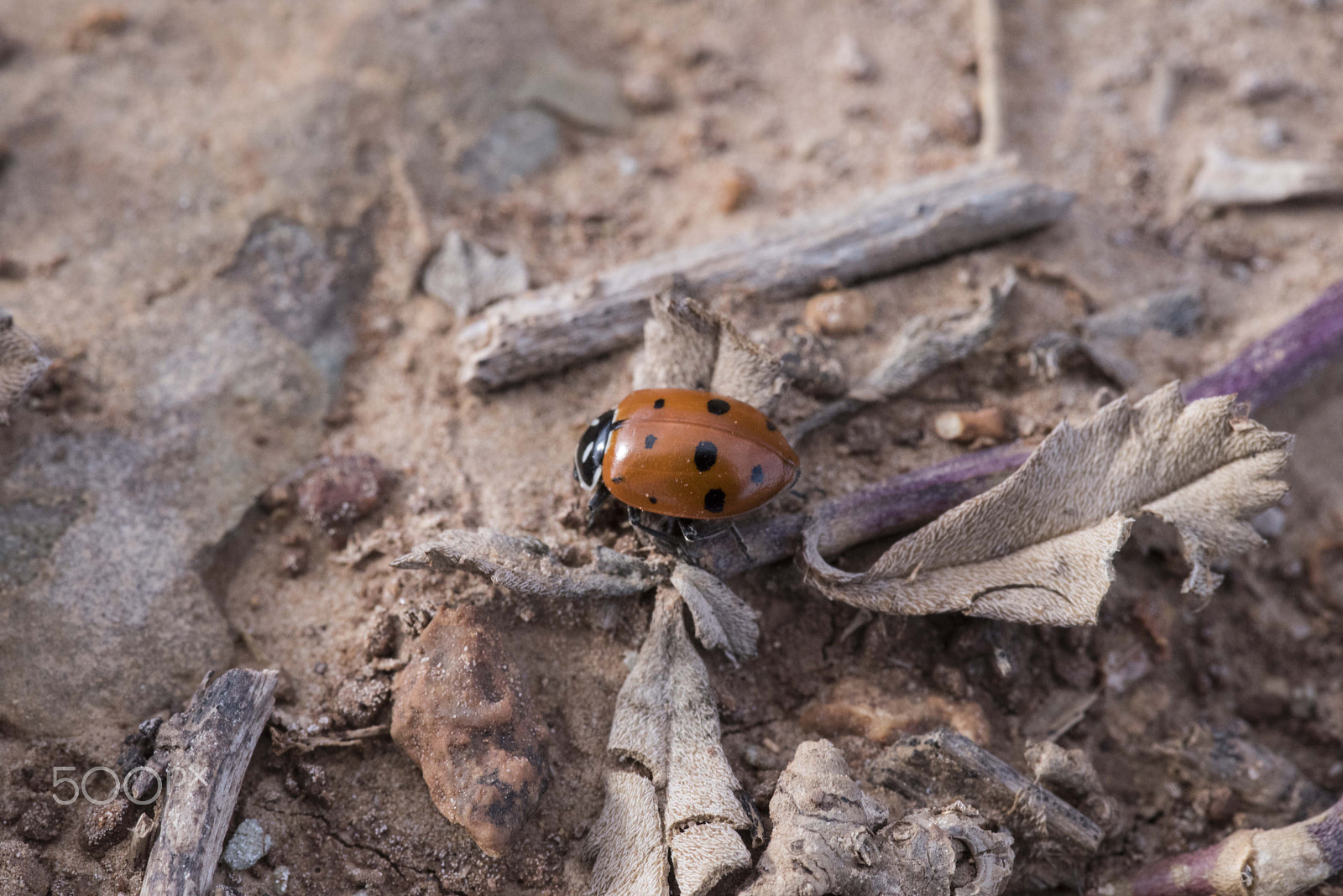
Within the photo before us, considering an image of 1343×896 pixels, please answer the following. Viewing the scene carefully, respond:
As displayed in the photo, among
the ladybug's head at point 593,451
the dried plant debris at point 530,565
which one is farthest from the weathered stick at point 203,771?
the ladybug's head at point 593,451

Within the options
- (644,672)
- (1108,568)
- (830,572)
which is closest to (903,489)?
(830,572)

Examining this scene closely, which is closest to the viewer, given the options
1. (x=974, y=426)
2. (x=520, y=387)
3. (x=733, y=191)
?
(x=974, y=426)

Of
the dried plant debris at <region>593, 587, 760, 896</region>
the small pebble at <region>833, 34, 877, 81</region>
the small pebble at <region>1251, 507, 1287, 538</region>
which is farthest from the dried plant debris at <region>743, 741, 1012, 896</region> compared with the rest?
the small pebble at <region>833, 34, 877, 81</region>

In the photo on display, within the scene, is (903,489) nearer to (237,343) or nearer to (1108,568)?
(1108,568)

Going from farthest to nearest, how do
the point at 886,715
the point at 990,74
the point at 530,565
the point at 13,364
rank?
the point at 990,74 < the point at 13,364 < the point at 886,715 < the point at 530,565
